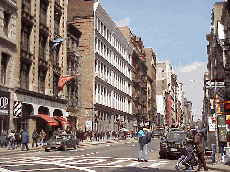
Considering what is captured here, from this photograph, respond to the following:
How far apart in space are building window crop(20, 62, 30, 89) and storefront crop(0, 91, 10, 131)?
12.8 feet

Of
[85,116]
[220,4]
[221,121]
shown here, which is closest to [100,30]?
[85,116]

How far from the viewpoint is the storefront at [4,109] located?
1278 inches

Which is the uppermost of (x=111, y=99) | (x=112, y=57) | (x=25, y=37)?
(x=112, y=57)

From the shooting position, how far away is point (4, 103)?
3291 centimetres

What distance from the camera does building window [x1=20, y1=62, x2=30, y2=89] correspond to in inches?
1475

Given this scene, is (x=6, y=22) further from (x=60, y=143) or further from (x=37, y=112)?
(x=60, y=143)

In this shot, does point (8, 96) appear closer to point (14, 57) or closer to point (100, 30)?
point (14, 57)

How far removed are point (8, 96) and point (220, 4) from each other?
6860 cm

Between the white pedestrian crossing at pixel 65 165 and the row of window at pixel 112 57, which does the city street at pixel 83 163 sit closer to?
the white pedestrian crossing at pixel 65 165

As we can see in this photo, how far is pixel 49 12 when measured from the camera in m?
44.8

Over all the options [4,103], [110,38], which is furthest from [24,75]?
[110,38]

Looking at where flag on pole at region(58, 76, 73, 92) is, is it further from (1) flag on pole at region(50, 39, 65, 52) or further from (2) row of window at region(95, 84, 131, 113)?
(2) row of window at region(95, 84, 131, 113)

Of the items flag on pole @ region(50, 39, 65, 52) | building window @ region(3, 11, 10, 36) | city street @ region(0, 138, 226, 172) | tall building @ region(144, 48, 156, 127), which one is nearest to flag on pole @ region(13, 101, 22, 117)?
building window @ region(3, 11, 10, 36)

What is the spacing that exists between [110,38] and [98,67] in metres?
11.3
